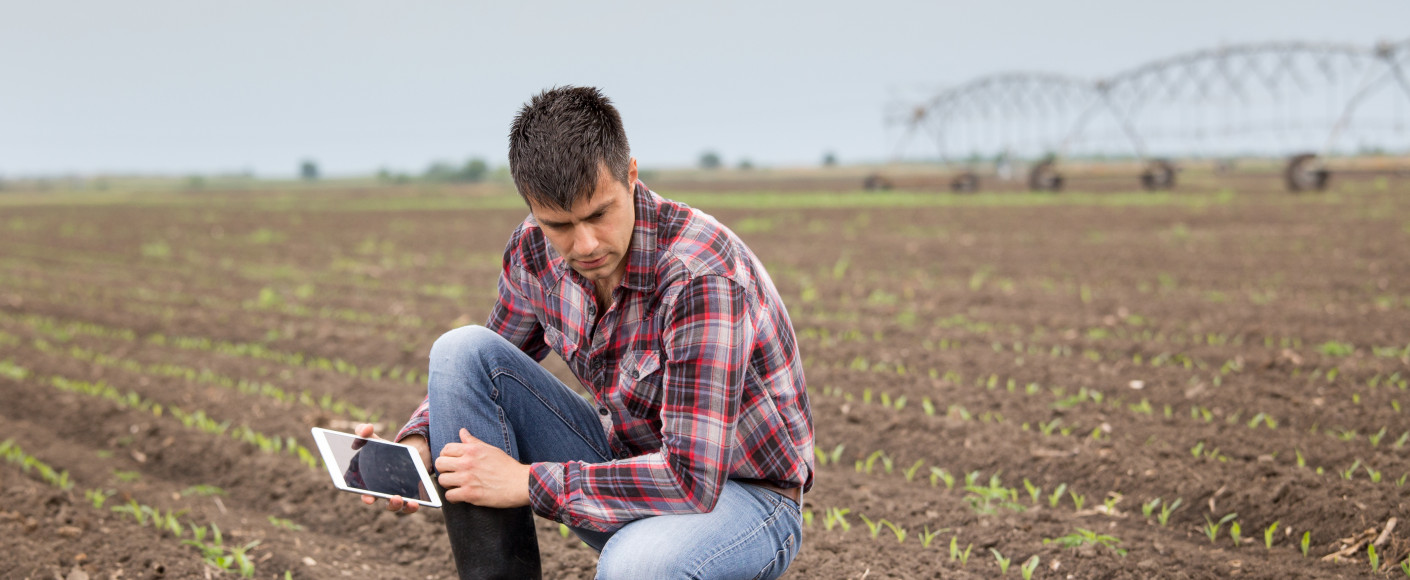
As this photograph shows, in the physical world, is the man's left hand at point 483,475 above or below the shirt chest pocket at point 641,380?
below

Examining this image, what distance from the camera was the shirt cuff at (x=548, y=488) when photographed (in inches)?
95.3

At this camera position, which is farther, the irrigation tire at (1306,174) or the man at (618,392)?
the irrigation tire at (1306,174)

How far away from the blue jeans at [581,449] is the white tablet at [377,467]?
0.07 meters

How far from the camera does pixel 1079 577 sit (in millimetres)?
3512

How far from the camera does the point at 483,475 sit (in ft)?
8.09

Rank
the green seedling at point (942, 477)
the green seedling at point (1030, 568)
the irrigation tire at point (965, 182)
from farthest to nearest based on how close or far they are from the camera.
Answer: the irrigation tire at point (965, 182), the green seedling at point (942, 477), the green seedling at point (1030, 568)

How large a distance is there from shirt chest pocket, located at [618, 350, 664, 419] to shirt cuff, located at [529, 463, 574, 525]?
23 cm

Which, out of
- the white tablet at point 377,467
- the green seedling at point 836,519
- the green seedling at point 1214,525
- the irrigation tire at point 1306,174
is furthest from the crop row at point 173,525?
the irrigation tire at point 1306,174

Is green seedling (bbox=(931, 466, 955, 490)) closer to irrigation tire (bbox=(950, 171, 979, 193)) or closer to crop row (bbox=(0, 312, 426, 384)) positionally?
crop row (bbox=(0, 312, 426, 384))

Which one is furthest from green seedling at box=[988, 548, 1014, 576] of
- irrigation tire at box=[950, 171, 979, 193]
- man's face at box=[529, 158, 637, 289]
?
irrigation tire at box=[950, 171, 979, 193]

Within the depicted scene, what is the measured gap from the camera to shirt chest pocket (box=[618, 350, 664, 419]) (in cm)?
243

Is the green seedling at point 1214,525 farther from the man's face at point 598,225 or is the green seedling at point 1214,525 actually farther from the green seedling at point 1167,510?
the man's face at point 598,225

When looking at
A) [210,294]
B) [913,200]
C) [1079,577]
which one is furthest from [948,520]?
[913,200]

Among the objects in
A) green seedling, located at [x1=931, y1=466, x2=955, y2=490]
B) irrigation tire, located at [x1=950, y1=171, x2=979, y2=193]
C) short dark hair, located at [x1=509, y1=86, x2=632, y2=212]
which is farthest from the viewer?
irrigation tire, located at [x1=950, y1=171, x2=979, y2=193]
